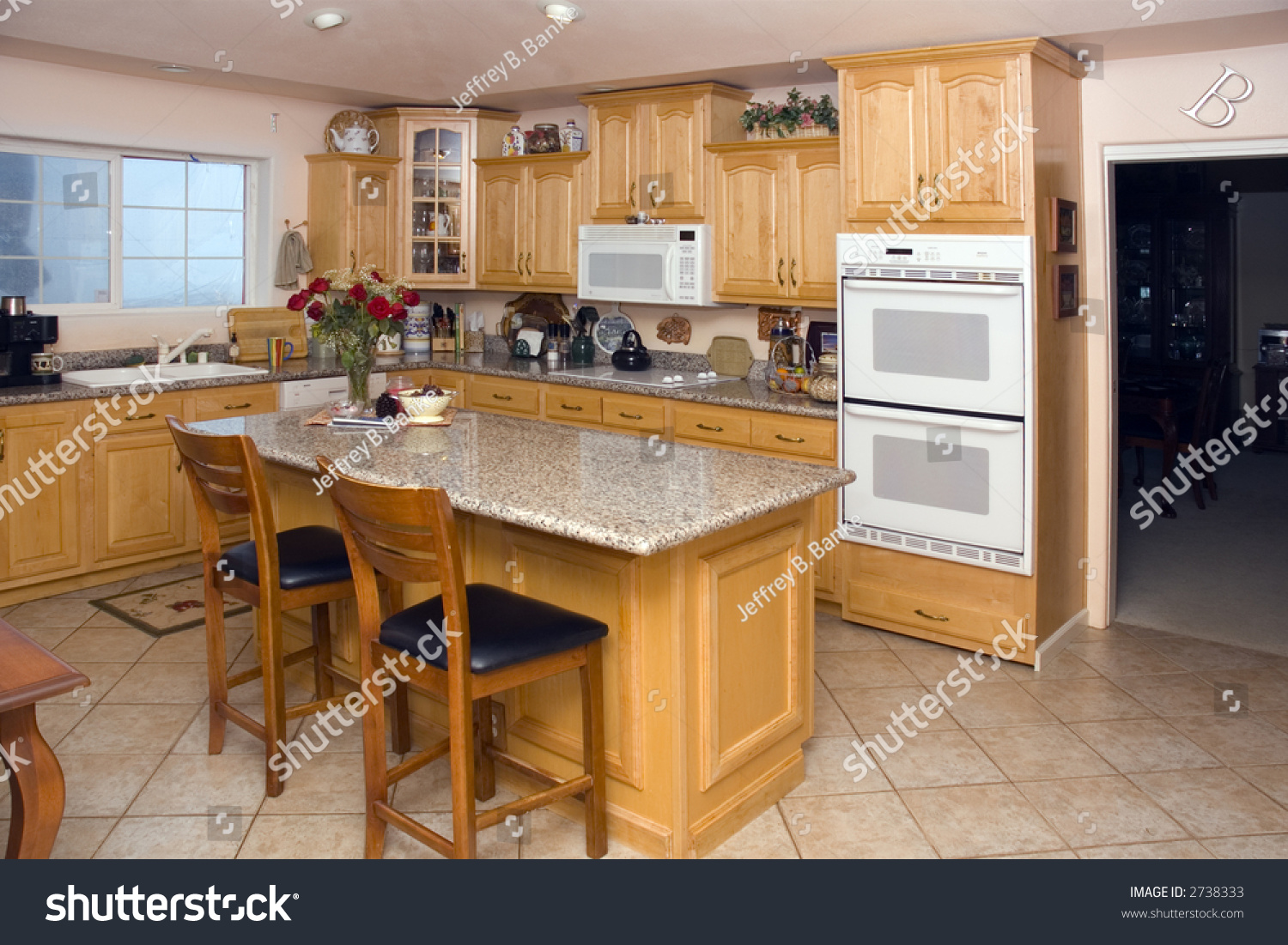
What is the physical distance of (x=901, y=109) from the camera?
153 inches

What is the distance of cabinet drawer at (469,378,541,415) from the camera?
213 inches

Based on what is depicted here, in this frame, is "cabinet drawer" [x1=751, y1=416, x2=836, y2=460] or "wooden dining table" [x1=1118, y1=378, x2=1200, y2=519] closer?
A: "cabinet drawer" [x1=751, y1=416, x2=836, y2=460]

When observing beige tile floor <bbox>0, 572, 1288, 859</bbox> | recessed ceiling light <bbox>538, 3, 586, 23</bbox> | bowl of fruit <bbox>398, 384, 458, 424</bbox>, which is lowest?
beige tile floor <bbox>0, 572, 1288, 859</bbox>

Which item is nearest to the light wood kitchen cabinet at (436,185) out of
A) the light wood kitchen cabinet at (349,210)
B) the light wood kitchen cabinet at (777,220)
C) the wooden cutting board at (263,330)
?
the light wood kitchen cabinet at (349,210)

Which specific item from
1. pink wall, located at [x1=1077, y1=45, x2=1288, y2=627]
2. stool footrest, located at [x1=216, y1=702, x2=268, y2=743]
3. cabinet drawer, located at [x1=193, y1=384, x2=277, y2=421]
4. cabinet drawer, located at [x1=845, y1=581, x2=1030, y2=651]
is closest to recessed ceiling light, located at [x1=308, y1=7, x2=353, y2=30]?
cabinet drawer, located at [x1=193, y1=384, x2=277, y2=421]

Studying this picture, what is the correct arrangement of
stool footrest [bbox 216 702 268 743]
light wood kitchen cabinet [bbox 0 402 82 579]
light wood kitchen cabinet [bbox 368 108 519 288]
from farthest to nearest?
1. light wood kitchen cabinet [bbox 368 108 519 288]
2. light wood kitchen cabinet [bbox 0 402 82 579]
3. stool footrest [bbox 216 702 268 743]

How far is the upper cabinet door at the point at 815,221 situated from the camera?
4457 mm

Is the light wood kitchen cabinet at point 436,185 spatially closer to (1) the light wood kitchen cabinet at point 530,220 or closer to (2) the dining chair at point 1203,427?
(1) the light wood kitchen cabinet at point 530,220

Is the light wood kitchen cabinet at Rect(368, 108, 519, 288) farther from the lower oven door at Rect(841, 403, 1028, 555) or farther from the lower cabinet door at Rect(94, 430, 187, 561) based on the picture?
the lower oven door at Rect(841, 403, 1028, 555)

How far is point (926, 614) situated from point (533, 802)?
7.22 ft

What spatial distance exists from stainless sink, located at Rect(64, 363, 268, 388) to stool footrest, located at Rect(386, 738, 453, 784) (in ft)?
9.82

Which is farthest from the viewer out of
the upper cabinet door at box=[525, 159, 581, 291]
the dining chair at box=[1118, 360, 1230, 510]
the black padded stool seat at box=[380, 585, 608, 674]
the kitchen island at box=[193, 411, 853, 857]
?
the dining chair at box=[1118, 360, 1230, 510]

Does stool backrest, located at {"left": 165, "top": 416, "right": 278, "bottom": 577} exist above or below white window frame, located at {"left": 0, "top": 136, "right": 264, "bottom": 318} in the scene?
below
